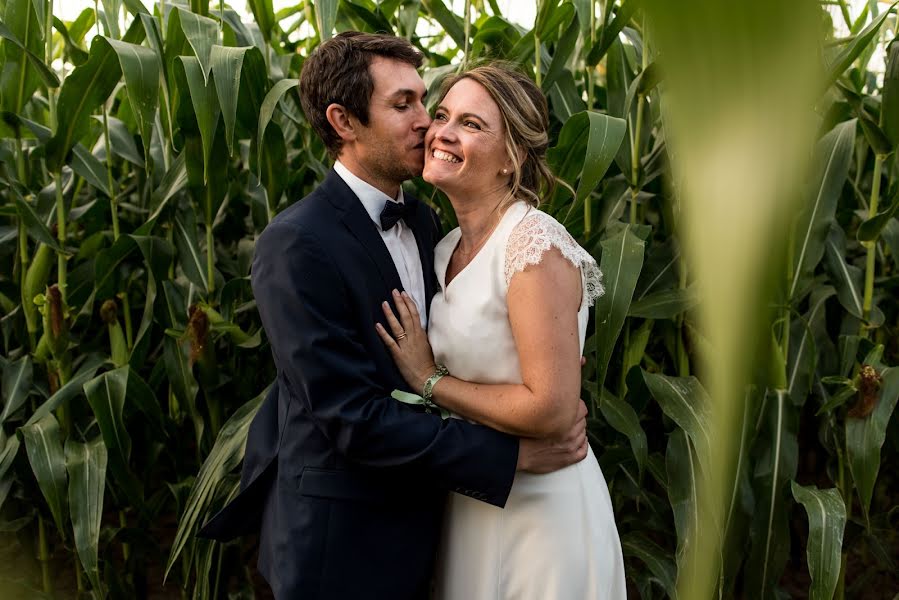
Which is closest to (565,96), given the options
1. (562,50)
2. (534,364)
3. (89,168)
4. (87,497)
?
(562,50)

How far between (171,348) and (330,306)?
72cm

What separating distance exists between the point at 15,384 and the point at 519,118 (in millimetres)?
1210

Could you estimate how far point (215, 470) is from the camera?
1538 millimetres

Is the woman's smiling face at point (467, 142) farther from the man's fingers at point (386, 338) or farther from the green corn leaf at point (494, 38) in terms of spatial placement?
Answer: the green corn leaf at point (494, 38)

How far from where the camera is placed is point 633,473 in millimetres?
1706

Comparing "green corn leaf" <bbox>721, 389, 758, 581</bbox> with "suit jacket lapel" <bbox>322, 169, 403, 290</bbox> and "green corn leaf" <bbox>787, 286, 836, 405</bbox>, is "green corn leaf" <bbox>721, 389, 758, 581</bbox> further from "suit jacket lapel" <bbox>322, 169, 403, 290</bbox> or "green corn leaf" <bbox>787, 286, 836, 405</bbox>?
"suit jacket lapel" <bbox>322, 169, 403, 290</bbox>

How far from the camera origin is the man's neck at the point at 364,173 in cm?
125

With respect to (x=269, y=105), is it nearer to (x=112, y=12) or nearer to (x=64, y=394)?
(x=112, y=12)

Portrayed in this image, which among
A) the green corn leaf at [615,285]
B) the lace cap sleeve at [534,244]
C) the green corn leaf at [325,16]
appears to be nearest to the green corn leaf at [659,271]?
the green corn leaf at [615,285]

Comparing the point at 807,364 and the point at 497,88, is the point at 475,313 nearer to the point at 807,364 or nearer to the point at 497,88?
the point at 497,88

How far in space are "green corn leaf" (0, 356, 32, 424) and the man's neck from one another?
0.92 metres

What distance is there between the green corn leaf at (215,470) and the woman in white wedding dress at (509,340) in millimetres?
500

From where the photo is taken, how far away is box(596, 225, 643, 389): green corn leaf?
136cm

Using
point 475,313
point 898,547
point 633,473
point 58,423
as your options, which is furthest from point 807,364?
point 58,423
